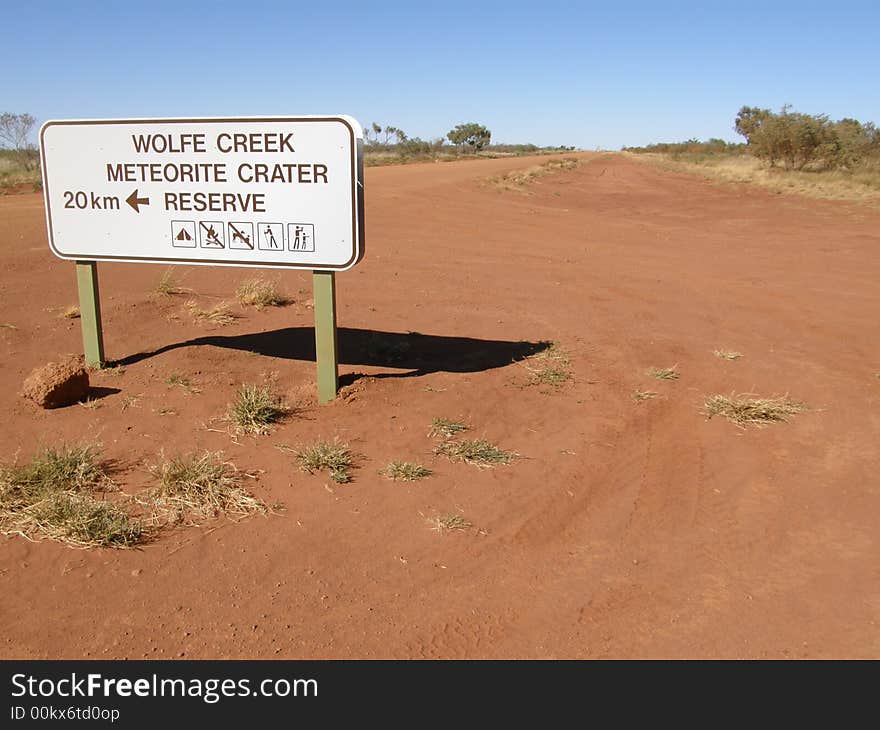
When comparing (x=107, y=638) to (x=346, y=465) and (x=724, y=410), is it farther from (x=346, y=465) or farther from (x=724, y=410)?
(x=724, y=410)

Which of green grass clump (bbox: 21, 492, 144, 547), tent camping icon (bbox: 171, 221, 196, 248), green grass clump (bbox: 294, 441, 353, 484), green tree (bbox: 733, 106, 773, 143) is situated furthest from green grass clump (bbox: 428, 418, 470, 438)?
green tree (bbox: 733, 106, 773, 143)

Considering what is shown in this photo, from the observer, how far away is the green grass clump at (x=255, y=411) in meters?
5.26

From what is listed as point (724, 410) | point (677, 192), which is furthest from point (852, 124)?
point (724, 410)

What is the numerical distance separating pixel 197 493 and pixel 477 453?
5.92 ft

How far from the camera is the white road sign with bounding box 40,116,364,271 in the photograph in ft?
18.4

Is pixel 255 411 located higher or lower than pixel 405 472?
higher

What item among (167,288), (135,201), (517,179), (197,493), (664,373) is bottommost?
(197,493)

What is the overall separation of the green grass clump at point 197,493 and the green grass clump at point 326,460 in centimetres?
45

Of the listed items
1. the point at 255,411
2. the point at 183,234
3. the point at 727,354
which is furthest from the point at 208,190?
the point at 727,354

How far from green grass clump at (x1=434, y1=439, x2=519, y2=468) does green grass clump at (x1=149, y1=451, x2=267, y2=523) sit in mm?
1346

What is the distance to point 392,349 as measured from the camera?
7125 millimetres

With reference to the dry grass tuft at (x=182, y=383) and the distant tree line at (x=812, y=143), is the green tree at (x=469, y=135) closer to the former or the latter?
the distant tree line at (x=812, y=143)

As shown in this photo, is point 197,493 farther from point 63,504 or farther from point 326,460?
point 326,460

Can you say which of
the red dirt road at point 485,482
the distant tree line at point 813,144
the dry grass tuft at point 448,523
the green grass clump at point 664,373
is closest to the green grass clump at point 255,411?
the red dirt road at point 485,482
